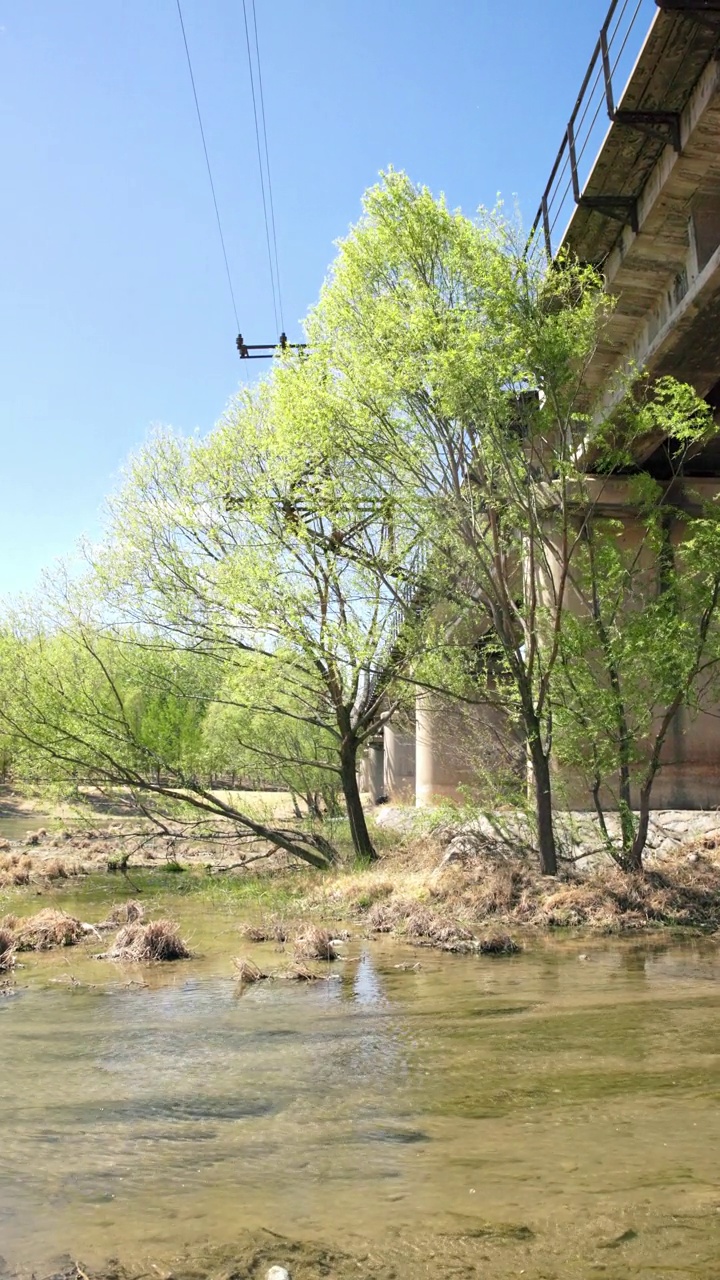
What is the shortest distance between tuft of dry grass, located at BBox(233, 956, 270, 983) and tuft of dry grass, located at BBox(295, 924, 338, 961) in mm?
897

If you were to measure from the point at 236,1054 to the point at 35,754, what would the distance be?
12183mm

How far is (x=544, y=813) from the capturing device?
15.5 meters

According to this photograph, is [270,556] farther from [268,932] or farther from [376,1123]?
[376,1123]

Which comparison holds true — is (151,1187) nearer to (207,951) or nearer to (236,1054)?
(236,1054)

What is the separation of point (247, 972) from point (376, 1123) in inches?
199

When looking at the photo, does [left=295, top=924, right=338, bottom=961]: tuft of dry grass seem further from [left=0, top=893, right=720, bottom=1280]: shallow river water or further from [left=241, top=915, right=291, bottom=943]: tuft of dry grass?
[left=0, top=893, right=720, bottom=1280]: shallow river water

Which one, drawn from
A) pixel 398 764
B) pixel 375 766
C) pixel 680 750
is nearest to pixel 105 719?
pixel 680 750

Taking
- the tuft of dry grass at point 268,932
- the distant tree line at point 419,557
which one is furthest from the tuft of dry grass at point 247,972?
the distant tree line at point 419,557

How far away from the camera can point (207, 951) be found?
488 inches

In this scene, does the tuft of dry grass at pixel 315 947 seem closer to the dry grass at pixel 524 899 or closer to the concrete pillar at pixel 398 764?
the dry grass at pixel 524 899

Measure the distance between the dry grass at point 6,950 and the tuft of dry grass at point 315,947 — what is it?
11.3 feet

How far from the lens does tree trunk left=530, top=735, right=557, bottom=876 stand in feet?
50.0

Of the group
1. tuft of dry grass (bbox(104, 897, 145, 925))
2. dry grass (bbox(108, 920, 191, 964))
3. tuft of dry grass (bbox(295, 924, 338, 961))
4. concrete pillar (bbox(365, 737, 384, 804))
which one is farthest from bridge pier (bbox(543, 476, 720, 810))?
concrete pillar (bbox(365, 737, 384, 804))

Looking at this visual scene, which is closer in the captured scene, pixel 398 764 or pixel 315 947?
pixel 315 947
